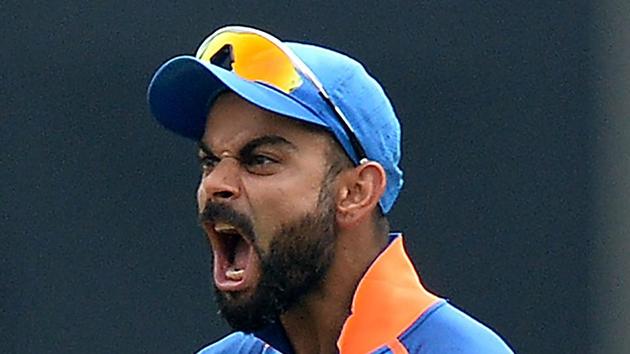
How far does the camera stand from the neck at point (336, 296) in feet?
8.68

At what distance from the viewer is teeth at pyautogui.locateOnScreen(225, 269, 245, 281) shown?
8.46ft

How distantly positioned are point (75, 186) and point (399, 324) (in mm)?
2525

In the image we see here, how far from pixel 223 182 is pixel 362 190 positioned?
0.24 m

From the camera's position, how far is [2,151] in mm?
4938

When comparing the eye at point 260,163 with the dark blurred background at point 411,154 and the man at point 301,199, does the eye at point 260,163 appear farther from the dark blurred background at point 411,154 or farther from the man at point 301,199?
the dark blurred background at point 411,154

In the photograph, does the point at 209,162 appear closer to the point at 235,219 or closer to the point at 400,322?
the point at 235,219

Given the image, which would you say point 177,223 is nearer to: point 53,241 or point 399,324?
point 53,241

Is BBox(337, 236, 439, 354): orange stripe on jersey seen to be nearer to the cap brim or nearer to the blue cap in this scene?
the blue cap

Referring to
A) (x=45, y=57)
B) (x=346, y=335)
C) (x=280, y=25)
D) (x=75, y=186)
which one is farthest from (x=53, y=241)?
(x=346, y=335)

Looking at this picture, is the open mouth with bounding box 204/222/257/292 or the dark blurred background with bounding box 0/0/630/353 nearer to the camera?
the open mouth with bounding box 204/222/257/292

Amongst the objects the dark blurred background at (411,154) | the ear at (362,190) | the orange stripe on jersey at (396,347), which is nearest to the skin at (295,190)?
the ear at (362,190)

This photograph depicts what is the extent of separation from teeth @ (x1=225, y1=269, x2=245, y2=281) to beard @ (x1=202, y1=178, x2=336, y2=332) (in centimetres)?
3

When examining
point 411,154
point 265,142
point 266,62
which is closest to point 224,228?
point 265,142

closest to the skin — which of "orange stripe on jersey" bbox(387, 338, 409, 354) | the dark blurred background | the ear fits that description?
the ear
